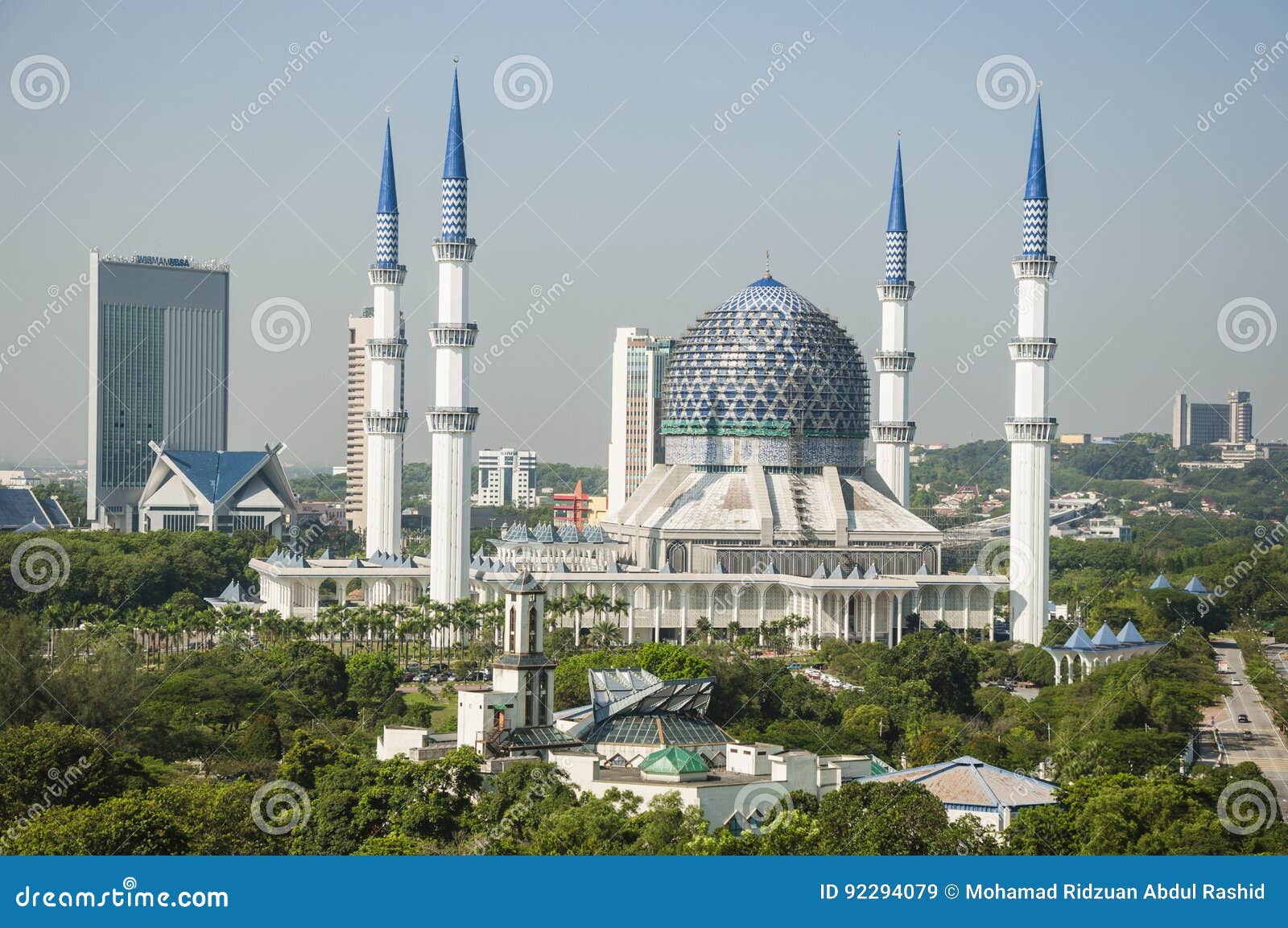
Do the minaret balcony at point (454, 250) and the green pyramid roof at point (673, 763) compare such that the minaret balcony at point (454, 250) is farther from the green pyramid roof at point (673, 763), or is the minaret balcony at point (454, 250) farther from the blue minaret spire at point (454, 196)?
the green pyramid roof at point (673, 763)

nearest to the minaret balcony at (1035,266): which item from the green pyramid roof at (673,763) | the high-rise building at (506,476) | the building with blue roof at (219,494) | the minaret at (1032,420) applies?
the minaret at (1032,420)

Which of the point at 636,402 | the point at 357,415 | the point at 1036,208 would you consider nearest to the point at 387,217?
the point at 1036,208

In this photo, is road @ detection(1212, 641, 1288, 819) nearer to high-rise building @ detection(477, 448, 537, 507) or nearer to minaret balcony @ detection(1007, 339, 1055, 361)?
minaret balcony @ detection(1007, 339, 1055, 361)

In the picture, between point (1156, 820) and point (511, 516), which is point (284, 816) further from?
point (511, 516)

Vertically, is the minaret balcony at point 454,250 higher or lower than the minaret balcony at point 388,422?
higher

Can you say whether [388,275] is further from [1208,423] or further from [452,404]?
[1208,423]
